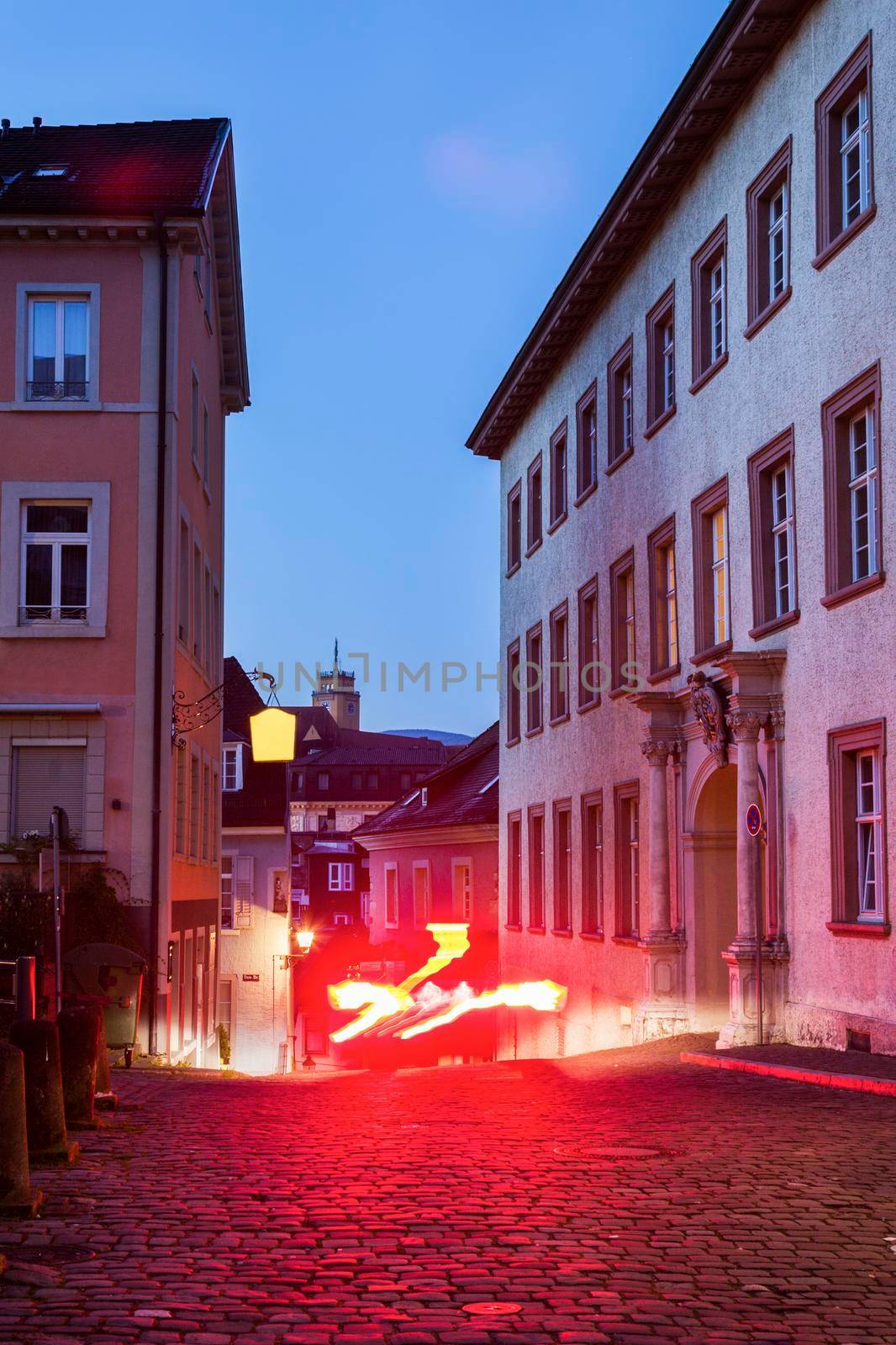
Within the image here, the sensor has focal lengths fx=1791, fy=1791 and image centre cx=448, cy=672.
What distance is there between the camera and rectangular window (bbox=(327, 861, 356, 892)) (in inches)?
4368

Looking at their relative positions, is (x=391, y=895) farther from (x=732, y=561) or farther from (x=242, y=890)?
(x=732, y=561)

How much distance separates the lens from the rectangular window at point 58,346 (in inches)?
1027

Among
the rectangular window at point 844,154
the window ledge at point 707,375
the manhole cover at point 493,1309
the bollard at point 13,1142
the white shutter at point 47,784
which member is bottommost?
the manhole cover at point 493,1309

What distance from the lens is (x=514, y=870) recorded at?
39594mm

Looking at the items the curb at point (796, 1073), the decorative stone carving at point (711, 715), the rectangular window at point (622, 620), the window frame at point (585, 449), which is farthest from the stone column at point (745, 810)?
the window frame at point (585, 449)

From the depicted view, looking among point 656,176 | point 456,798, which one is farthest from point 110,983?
point 456,798

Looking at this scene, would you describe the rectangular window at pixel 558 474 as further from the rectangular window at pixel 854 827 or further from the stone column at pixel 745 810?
the rectangular window at pixel 854 827

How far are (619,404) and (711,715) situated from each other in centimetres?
911

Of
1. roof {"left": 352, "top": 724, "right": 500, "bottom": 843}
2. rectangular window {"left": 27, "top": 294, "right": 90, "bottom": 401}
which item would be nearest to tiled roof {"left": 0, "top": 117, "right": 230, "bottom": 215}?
rectangular window {"left": 27, "top": 294, "right": 90, "bottom": 401}

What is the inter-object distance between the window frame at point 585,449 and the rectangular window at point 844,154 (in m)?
11.7

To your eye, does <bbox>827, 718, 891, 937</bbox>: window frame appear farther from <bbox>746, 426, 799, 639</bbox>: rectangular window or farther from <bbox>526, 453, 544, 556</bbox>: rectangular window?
<bbox>526, 453, 544, 556</bbox>: rectangular window

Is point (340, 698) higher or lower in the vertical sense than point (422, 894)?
higher

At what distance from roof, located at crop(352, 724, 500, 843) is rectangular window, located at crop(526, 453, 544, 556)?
36.7 ft

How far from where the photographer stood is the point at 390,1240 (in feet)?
26.2
